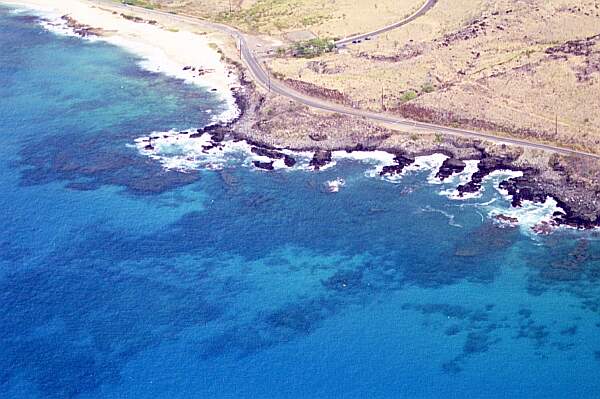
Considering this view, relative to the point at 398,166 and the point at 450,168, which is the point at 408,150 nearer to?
the point at 398,166

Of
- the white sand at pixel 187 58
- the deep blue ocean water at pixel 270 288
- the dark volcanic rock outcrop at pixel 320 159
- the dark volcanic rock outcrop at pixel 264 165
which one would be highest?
the white sand at pixel 187 58

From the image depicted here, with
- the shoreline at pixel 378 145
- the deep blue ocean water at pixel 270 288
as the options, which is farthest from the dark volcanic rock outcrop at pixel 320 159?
the deep blue ocean water at pixel 270 288

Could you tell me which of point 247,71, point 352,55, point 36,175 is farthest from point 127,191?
point 352,55

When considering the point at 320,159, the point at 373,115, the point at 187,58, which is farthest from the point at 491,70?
the point at 187,58

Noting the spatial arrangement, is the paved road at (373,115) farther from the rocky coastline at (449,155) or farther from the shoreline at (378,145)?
the rocky coastline at (449,155)

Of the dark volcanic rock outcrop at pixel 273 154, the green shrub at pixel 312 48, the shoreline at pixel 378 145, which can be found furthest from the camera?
the green shrub at pixel 312 48

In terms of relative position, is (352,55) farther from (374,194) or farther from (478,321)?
(478,321)

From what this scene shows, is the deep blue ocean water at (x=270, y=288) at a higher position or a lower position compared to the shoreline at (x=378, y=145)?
lower

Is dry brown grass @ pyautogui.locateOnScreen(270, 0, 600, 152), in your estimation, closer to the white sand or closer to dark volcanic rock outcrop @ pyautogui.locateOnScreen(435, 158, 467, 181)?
the white sand
